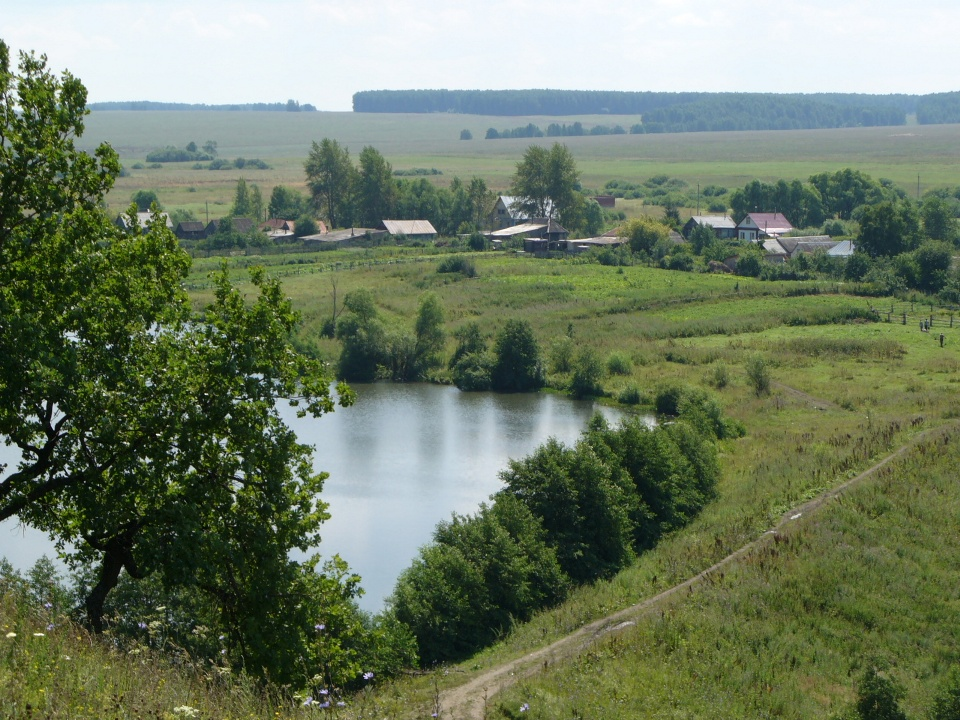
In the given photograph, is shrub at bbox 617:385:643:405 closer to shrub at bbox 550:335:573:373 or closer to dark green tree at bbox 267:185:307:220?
shrub at bbox 550:335:573:373

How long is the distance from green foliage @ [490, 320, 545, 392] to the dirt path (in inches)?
649

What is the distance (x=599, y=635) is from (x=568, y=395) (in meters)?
21.0

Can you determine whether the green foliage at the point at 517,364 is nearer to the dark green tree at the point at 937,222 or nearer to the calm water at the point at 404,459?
the calm water at the point at 404,459

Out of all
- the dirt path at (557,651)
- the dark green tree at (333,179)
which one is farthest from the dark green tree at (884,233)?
the dirt path at (557,651)

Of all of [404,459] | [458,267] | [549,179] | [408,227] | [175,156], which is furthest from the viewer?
[175,156]

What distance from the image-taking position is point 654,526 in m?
21.1

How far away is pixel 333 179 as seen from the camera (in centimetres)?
8131

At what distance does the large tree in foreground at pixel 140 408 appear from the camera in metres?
8.80

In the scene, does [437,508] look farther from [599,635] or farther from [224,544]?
[224,544]

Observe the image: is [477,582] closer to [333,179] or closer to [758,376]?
[758,376]

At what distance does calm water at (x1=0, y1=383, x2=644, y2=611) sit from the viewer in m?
20.5

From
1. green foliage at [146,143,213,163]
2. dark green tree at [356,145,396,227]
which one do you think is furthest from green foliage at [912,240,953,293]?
green foliage at [146,143,213,163]

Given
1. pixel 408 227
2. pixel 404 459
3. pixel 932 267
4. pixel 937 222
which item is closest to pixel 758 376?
pixel 404 459

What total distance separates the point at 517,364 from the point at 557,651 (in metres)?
22.6
